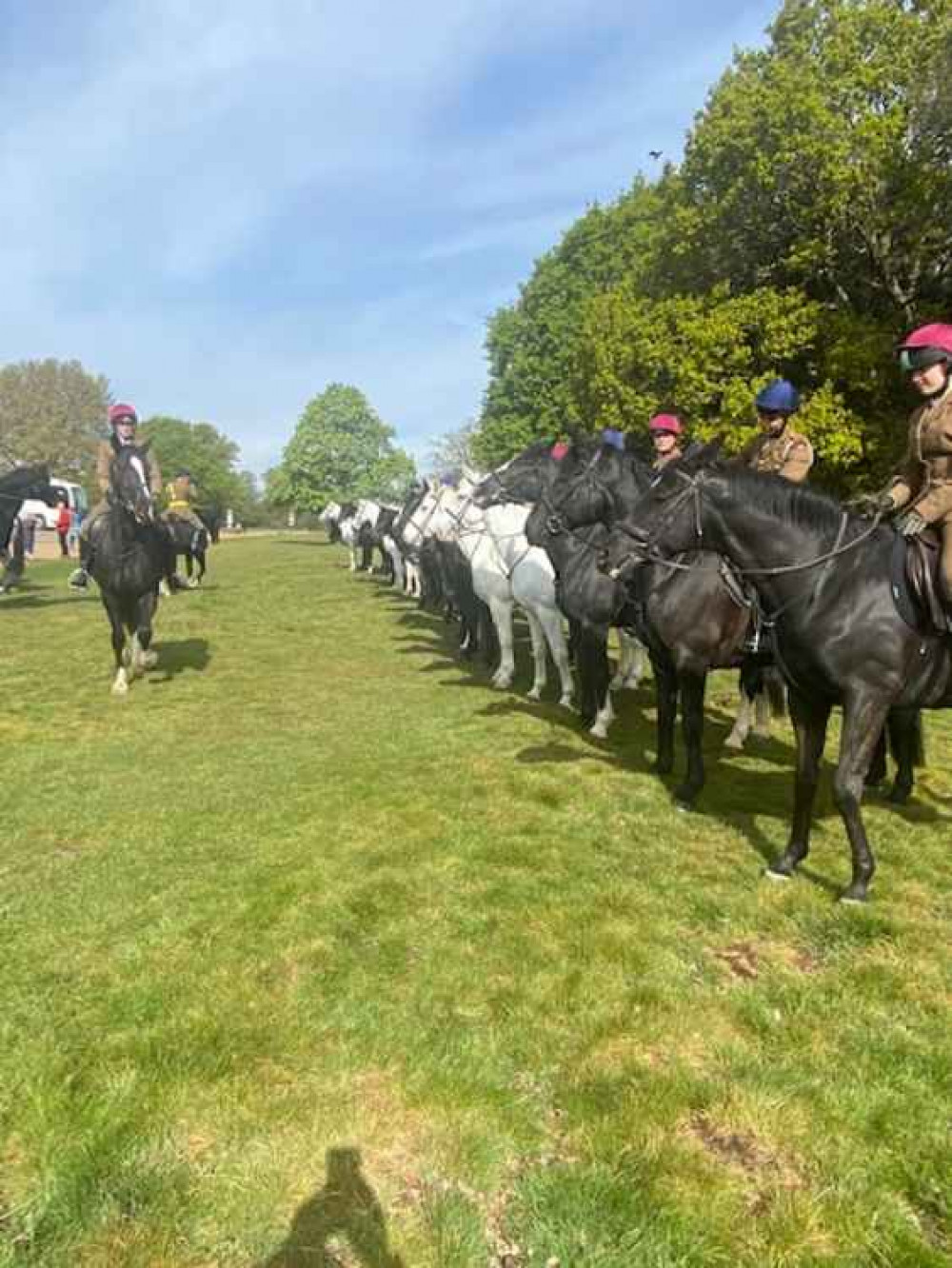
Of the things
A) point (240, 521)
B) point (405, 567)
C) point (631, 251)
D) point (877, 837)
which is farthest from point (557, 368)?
point (240, 521)

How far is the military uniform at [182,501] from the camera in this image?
21.0 metres

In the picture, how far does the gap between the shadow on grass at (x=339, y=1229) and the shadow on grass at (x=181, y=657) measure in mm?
10543

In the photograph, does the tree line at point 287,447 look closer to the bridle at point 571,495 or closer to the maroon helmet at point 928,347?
the bridle at point 571,495

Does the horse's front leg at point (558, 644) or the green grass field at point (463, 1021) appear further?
the horse's front leg at point (558, 644)

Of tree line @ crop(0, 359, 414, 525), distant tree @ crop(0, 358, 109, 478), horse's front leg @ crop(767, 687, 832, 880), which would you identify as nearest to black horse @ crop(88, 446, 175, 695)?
horse's front leg @ crop(767, 687, 832, 880)

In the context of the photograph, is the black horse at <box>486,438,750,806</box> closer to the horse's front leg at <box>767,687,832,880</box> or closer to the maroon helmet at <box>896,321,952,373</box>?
A: the horse's front leg at <box>767,687,832,880</box>

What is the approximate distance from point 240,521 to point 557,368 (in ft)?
295

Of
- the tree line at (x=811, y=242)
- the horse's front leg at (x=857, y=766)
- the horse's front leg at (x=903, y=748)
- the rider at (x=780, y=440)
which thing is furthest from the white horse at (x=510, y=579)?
the tree line at (x=811, y=242)

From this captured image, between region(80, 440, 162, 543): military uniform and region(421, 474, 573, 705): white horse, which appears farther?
region(421, 474, 573, 705): white horse

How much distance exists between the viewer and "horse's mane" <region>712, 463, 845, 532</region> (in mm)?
5504

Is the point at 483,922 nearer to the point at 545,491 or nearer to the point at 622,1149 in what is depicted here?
the point at 622,1149

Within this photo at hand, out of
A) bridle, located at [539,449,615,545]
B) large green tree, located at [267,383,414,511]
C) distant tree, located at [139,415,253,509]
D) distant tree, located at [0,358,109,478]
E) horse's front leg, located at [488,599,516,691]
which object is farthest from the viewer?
distant tree, located at [139,415,253,509]

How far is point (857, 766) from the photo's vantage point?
5.26m

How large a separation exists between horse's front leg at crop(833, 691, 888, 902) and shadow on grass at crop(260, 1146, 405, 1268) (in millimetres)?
3866
